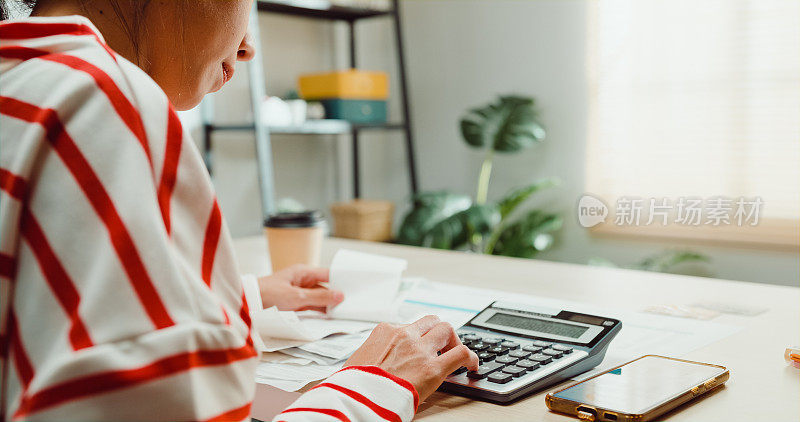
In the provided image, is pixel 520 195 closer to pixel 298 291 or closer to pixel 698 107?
pixel 698 107

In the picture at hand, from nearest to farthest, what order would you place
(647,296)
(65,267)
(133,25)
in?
(65,267), (133,25), (647,296)

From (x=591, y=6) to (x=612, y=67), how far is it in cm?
27

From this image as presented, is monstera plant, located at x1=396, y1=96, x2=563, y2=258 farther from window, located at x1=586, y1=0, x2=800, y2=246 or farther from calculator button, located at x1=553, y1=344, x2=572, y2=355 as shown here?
calculator button, located at x1=553, y1=344, x2=572, y2=355

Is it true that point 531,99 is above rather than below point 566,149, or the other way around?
above

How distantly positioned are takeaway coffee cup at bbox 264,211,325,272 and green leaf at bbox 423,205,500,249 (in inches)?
73.0

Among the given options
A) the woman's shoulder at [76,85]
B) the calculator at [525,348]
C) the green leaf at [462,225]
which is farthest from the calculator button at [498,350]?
the green leaf at [462,225]

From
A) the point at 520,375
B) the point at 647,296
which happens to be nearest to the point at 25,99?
the point at 520,375

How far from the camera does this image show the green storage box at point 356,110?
329 centimetres

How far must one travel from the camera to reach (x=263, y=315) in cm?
84

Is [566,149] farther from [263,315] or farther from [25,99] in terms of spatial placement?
[25,99]

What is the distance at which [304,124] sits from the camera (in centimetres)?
319

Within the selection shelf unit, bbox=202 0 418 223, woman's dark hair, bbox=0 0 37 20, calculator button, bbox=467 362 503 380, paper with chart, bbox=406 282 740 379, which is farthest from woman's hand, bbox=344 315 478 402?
shelf unit, bbox=202 0 418 223

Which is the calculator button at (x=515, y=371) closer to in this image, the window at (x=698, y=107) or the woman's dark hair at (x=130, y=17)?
the woman's dark hair at (x=130, y=17)

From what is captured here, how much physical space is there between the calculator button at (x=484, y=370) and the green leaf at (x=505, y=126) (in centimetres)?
246
